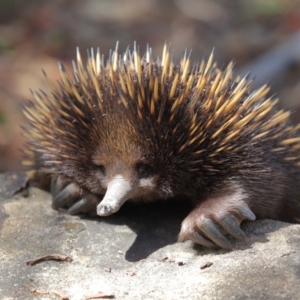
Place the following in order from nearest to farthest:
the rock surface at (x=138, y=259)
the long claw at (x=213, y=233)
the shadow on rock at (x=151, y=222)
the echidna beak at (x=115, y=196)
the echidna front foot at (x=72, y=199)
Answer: the rock surface at (x=138, y=259)
the echidna beak at (x=115, y=196)
the long claw at (x=213, y=233)
the shadow on rock at (x=151, y=222)
the echidna front foot at (x=72, y=199)

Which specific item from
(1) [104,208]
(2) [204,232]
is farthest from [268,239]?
(1) [104,208]

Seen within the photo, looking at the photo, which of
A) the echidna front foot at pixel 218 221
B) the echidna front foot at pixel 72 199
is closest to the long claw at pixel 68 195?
the echidna front foot at pixel 72 199

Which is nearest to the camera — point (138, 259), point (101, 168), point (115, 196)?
point (115, 196)

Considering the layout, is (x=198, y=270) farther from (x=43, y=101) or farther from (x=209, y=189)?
(x=43, y=101)

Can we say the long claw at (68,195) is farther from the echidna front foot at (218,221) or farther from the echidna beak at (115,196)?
the echidna front foot at (218,221)

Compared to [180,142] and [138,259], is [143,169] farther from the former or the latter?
[138,259]

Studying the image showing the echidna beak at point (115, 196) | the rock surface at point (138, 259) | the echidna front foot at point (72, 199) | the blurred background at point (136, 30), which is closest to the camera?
the rock surface at point (138, 259)

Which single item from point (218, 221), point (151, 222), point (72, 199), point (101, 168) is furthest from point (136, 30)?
point (218, 221)

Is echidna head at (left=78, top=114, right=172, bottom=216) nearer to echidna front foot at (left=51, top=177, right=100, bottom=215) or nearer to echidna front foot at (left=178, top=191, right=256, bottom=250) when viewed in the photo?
echidna front foot at (left=178, top=191, right=256, bottom=250)
